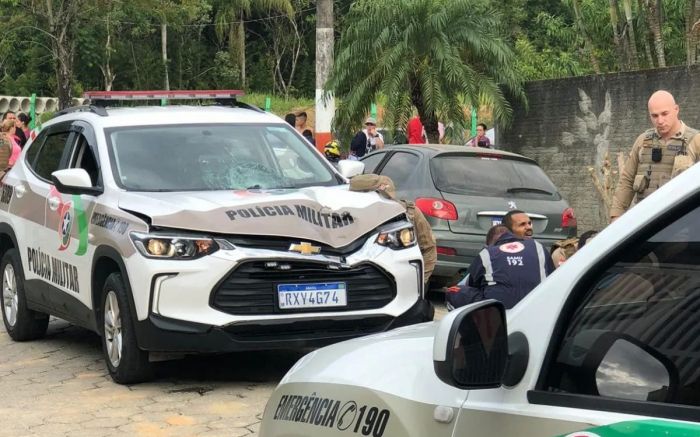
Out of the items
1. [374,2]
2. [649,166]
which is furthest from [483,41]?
[649,166]

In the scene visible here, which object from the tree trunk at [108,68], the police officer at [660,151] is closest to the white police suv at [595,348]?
the police officer at [660,151]

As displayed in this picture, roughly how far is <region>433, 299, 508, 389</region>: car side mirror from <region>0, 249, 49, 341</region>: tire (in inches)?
263

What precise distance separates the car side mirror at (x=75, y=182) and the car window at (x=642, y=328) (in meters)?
5.27

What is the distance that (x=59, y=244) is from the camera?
25.9 ft

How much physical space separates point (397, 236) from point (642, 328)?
4754 millimetres

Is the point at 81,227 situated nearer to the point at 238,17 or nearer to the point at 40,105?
the point at 40,105

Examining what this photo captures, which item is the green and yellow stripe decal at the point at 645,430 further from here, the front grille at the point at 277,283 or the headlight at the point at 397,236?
the headlight at the point at 397,236

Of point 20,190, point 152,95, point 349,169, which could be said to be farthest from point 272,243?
point 20,190

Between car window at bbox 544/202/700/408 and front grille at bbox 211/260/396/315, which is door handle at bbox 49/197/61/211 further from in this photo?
car window at bbox 544/202/700/408

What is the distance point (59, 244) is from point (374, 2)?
939 centimetres

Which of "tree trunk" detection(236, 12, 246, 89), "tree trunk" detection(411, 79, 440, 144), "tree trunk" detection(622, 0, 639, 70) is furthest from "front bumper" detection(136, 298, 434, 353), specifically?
"tree trunk" detection(236, 12, 246, 89)

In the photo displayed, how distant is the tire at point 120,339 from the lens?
6801 millimetres

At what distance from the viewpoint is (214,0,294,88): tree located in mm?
50250

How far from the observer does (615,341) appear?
2414 millimetres
